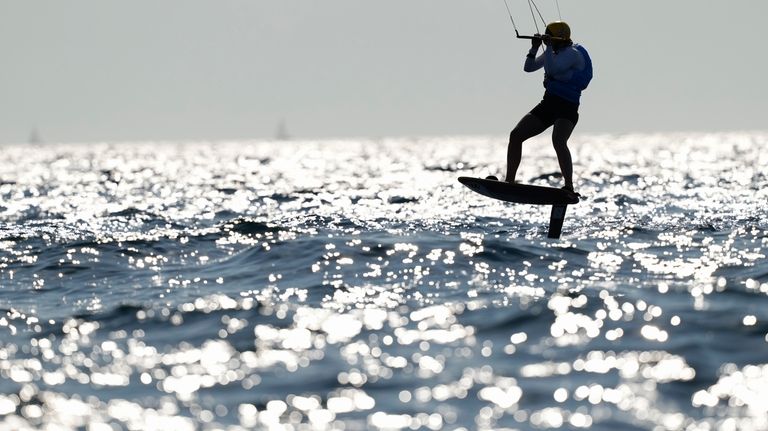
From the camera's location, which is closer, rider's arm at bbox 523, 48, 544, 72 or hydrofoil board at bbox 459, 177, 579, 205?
rider's arm at bbox 523, 48, 544, 72

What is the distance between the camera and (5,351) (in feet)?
31.9

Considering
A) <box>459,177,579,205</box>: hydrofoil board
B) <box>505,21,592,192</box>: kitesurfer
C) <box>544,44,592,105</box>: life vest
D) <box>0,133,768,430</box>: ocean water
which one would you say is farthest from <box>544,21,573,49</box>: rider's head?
<box>0,133,768,430</box>: ocean water

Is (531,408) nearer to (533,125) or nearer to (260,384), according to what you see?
(260,384)

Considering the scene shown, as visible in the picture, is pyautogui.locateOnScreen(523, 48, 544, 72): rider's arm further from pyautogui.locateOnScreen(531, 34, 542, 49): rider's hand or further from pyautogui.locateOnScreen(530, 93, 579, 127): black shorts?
pyautogui.locateOnScreen(530, 93, 579, 127): black shorts

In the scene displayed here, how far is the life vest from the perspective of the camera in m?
14.7

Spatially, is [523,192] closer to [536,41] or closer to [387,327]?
[536,41]

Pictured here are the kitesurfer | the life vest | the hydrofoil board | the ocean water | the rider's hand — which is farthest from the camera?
the hydrofoil board

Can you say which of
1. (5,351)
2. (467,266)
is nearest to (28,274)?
(5,351)

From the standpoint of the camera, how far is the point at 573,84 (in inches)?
580

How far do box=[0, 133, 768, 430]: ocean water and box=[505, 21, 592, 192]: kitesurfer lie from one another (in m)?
1.78

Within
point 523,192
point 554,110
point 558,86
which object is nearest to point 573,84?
point 558,86

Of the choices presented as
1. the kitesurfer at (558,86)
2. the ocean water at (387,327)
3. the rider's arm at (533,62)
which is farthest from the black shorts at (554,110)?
the ocean water at (387,327)

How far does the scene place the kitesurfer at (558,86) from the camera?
47.6 ft

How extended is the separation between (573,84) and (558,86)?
22 cm
